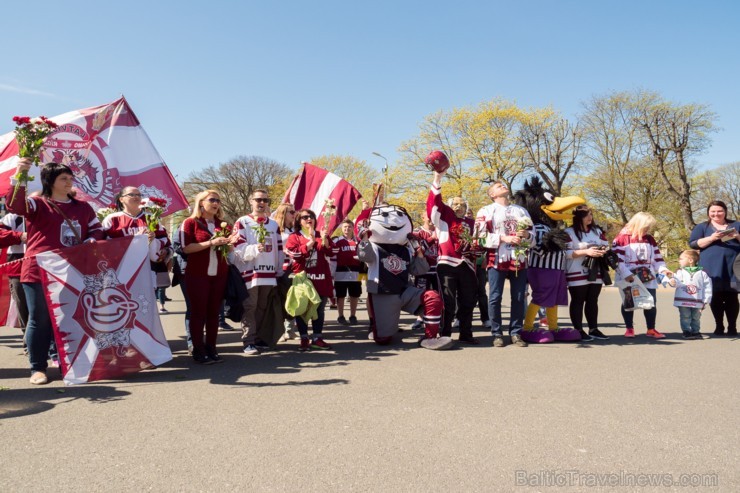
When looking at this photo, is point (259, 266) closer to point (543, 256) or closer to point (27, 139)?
point (27, 139)

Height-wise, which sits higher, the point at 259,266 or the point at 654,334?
the point at 259,266

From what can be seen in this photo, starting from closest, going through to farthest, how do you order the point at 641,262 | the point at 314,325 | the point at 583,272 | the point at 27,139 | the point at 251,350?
the point at 27,139 < the point at 251,350 < the point at 314,325 < the point at 583,272 < the point at 641,262

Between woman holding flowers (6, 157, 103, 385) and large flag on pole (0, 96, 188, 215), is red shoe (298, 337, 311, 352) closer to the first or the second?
woman holding flowers (6, 157, 103, 385)

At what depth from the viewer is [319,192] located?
34.2 ft

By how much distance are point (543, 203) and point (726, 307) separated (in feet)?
10.8

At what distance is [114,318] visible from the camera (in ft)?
17.6

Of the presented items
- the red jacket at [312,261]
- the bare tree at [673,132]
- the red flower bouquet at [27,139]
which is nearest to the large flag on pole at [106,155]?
the red jacket at [312,261]

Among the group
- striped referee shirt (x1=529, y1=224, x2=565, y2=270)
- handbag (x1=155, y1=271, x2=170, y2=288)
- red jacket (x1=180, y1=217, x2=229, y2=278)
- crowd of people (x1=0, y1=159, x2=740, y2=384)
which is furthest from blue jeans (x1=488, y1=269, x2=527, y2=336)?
handbag (x1=155, y1=271, x2=170, y2=288)

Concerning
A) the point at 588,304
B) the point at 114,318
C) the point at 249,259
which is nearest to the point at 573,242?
the point at 588,304

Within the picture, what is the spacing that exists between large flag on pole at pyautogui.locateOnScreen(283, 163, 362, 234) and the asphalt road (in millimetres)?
4205

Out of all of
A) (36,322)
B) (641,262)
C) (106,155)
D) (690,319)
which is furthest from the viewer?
(106,155)

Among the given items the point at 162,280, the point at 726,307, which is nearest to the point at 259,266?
the point at 162,280

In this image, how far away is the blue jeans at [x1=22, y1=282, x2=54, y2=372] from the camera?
202 inches

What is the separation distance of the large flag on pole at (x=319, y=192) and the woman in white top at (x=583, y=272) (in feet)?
12.7
